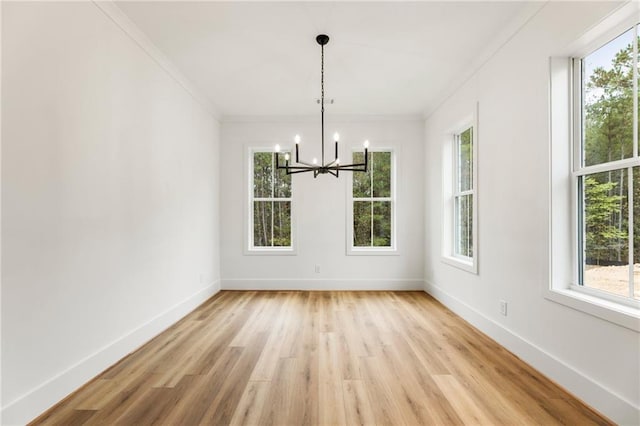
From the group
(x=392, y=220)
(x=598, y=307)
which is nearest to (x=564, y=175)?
(x=598, y=307)

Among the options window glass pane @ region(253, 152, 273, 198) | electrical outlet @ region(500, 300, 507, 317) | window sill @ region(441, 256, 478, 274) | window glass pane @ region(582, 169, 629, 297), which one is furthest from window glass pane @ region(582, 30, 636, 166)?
window glass pane @ region(253, 152, 273, 198)

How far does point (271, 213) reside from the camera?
17.6 ft

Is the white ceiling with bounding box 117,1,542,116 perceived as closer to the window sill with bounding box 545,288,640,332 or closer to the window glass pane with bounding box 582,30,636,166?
the window glass pane with bounding box 582,30,636,166

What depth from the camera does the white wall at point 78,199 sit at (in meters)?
1.76

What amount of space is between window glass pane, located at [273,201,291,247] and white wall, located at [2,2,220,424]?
198 cm

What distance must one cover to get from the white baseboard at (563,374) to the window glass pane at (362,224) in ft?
6.99

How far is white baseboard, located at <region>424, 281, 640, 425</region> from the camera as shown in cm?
175

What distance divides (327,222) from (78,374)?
3.66 m

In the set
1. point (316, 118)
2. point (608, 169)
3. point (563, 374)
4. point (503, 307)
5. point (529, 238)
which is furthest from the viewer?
point (316, 118)

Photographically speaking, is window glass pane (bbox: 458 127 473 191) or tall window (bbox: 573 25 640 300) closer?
tall window (bbox: 573 25 640 300)

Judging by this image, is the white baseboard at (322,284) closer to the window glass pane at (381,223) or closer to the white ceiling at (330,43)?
the window glass pane at (381,223)

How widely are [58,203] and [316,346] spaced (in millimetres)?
2228

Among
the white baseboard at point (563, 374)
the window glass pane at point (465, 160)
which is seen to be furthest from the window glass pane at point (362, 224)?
the white baseboard at point (563, 374)

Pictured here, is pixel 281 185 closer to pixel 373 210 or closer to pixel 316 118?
pixel 316 118
